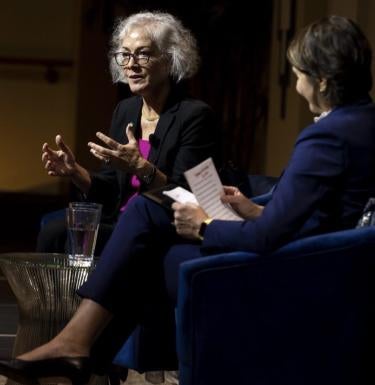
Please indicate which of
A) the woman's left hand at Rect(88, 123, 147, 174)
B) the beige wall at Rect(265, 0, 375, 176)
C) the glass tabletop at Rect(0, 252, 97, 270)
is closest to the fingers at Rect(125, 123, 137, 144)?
the woman's left hand at Rect(88, 123, 147, 174)

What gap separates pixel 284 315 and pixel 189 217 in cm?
36

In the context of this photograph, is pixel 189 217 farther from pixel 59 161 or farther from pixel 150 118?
pixel 150 118

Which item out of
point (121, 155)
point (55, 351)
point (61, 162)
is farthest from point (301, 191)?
point (61, 162)

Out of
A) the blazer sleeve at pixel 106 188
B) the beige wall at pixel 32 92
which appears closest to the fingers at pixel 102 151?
the blazer sleeve at pixel 106 188

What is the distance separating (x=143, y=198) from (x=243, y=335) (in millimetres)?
534

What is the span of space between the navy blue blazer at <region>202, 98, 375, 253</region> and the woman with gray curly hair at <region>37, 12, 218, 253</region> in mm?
1086

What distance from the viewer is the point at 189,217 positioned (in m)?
2.91

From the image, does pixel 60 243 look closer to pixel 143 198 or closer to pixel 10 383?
pixel 10 383

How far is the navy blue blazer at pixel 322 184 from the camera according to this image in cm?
271

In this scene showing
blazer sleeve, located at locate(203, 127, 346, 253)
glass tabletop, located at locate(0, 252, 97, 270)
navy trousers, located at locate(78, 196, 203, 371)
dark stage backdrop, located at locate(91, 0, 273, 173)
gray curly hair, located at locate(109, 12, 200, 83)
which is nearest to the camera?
blazer sleeve, located at locate(203, 127, 346, 253)

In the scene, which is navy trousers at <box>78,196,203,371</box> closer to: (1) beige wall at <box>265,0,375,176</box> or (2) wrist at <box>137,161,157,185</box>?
(2) wrist at <box>137,161,157,185</box>

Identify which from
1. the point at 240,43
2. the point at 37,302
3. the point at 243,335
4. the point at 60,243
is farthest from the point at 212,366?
the point at 240,43

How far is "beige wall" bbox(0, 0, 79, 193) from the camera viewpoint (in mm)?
9156

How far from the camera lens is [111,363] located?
315cm
